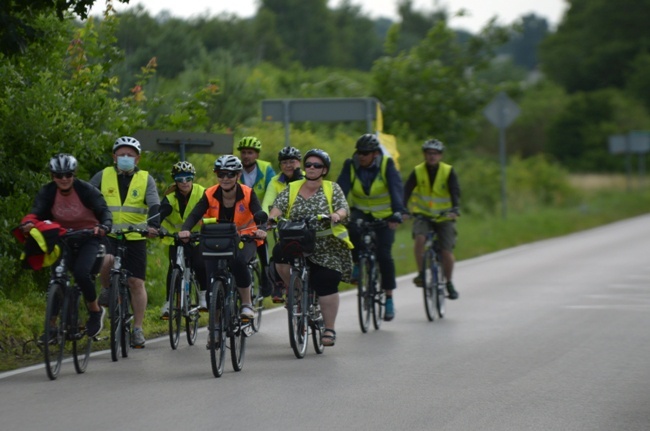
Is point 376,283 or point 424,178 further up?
point 424,178

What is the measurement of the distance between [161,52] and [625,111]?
47.9m

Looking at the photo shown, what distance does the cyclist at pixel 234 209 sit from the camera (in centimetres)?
1095

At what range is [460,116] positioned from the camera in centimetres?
3562

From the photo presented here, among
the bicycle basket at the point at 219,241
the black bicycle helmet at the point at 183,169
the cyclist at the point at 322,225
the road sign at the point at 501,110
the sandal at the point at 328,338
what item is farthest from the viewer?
the road sign at the point at 501,110

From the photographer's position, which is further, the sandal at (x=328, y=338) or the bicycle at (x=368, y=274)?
the bicycle at (x=368, y=274)

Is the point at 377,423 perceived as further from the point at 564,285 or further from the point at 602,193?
the point at 602,193

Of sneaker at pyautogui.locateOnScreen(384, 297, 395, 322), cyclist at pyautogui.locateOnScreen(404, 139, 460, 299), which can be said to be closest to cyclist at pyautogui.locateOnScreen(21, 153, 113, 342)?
sneaker at pyautogui.locateOnScreen(384, 297, 395, 322)

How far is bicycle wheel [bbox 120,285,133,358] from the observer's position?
11.2 m

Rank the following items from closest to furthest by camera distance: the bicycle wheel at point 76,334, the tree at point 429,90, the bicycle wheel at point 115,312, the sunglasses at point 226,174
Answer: the bicycle wheel at point 76,334 < the bicycle wheel at point 115,312 < the sunglasses at point 226,174 < the tree at point 429,90

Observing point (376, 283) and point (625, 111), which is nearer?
point (376, 283)

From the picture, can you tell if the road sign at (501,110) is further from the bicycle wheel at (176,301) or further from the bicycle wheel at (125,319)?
the bicycle wheel at (125,319)

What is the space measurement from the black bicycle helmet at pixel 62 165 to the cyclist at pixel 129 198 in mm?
976

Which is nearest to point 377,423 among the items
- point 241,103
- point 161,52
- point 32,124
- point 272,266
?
point 272,266

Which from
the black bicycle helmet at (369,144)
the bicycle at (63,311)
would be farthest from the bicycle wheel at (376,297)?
the bicycle at (63,311)
